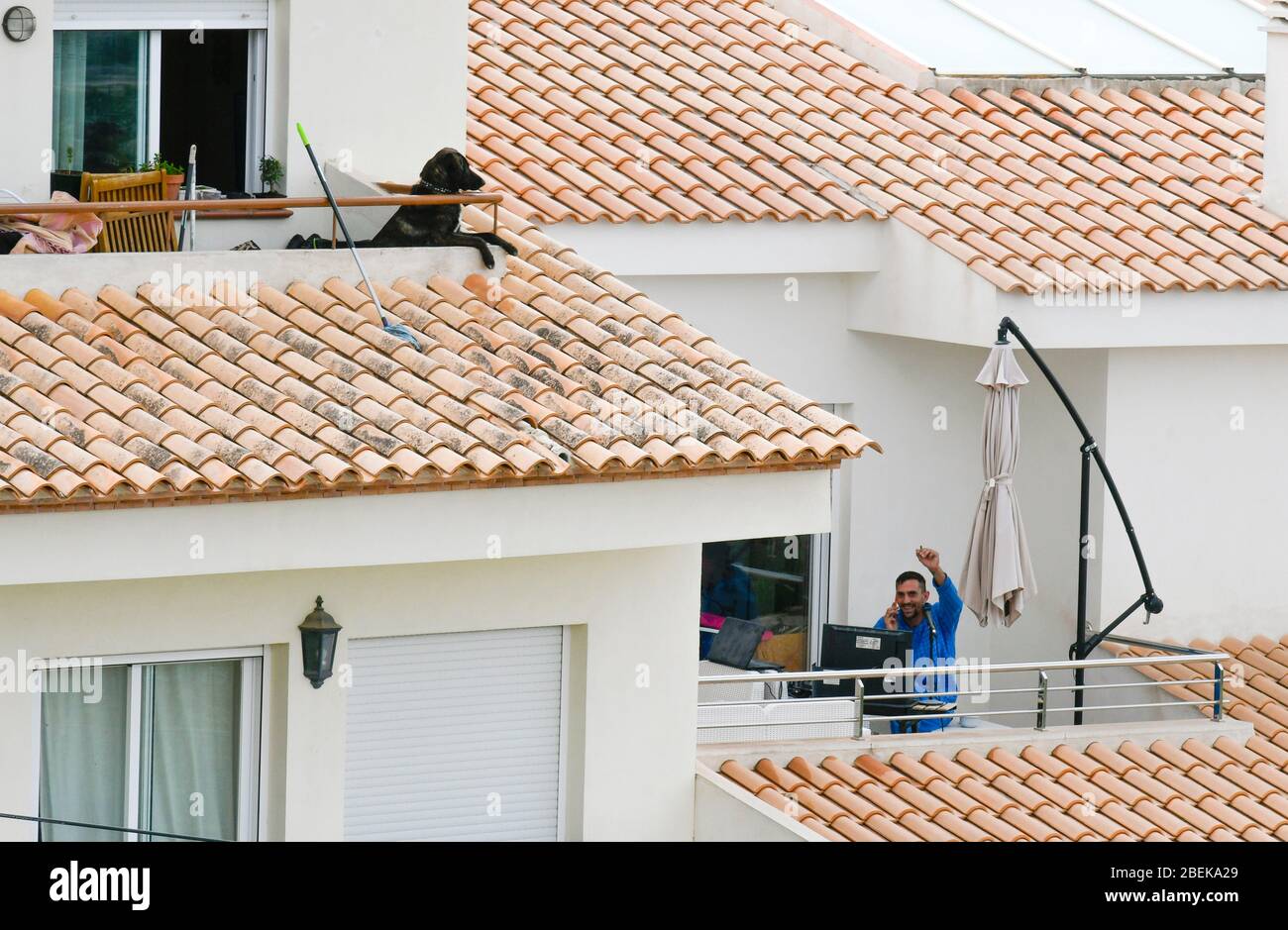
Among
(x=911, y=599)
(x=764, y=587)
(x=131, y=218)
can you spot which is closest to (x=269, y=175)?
(x=131, y=218)

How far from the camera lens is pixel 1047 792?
15.4 m

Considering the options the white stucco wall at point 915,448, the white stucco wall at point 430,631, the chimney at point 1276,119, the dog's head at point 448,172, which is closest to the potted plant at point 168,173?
the dog's head at point 448,172

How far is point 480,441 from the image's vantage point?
12422mm

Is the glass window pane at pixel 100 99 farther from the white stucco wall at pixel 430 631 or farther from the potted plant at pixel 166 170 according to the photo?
the white stucco wall at pixel 430 631

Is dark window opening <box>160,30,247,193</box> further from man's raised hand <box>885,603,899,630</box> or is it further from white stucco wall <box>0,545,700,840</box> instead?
man's raised hand <box>885,603,899,630</box>

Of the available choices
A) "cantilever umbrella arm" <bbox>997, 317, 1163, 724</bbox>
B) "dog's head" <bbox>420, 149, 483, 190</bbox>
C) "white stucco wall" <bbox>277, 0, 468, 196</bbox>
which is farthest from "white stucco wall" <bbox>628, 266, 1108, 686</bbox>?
"dog's head" <bbox>420, 149, 483, 190</bbox>

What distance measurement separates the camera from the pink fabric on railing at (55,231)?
13.5 meters

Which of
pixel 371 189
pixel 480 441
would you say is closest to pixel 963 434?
pixel 371 189

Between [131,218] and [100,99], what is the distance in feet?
3.48

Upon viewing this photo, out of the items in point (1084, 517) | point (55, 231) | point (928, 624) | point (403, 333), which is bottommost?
point (928, 624)

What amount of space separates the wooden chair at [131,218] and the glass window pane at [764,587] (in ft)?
20.3

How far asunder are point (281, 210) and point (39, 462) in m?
3.96

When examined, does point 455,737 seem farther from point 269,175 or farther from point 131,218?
point 269,175

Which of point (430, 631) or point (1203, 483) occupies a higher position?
point (1203, 483)
